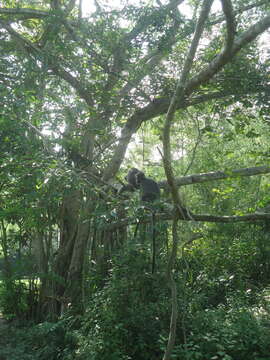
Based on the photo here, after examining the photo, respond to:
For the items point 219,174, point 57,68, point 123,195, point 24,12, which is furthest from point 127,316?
point 24,12

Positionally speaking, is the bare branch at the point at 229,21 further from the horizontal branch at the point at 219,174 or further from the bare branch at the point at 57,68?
the bare branch at the point at 57,68

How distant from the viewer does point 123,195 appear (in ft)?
17.7

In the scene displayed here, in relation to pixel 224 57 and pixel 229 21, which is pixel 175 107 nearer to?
pixel 229 21

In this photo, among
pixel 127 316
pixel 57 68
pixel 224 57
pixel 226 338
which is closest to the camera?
pixel 224 57

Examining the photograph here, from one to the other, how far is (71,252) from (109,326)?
9.56 feet

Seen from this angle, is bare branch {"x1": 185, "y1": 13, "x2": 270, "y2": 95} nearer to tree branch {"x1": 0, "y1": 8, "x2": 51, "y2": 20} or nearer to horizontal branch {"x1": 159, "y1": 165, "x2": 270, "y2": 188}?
horizontal branch {"x1": 159, "y1": 165, "x2": 270, "y2": 188}

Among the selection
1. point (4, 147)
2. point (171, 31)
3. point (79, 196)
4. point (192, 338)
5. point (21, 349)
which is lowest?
point (21, 349)

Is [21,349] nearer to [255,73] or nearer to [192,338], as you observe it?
[192,338]

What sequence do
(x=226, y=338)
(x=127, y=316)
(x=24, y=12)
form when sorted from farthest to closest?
(x=24, y=12), (x=127, y=316), (x=226, y=338)

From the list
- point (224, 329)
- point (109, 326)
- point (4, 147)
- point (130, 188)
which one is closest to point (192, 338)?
point (224, 329)

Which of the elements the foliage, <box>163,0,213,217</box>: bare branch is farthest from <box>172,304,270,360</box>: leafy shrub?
<box>163,0,213,217</box>: bare branch

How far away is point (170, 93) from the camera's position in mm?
6555

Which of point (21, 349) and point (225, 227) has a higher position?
point (225, 227)

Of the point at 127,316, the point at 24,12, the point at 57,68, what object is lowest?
the point at 127,316
